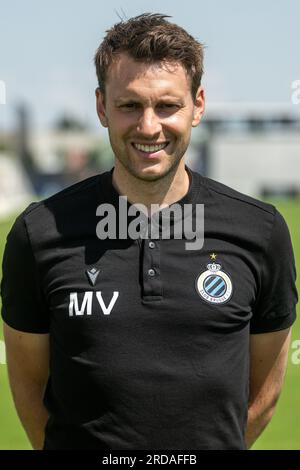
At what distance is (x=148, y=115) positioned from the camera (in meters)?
2.60

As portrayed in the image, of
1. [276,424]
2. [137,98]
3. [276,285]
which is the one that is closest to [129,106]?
[137,98]

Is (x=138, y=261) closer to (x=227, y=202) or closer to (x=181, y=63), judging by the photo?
(x=227, y=202)

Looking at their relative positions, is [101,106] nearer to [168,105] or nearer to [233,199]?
[168,105]

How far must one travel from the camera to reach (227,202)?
2.82 m

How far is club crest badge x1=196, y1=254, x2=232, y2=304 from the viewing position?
264cm

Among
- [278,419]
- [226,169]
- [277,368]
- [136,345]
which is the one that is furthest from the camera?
[226,169]

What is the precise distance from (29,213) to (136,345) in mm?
600

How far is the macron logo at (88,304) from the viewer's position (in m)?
2.61

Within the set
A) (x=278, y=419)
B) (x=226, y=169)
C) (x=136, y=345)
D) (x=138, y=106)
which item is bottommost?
(x=226, y=169)

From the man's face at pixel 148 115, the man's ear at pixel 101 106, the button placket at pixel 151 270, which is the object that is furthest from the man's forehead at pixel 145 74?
the button placket at pixel 151 270

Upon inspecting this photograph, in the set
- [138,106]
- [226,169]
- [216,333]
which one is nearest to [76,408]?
[216,333]

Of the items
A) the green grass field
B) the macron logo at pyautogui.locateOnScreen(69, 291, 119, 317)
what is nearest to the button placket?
the macron logo at pyautogui.locateOnScreen(69, 291, 119, 317)

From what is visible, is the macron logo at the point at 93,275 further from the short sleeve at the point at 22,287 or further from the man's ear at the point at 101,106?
the man's ear at the point at 101,106

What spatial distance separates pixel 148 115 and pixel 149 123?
0.09 feet
